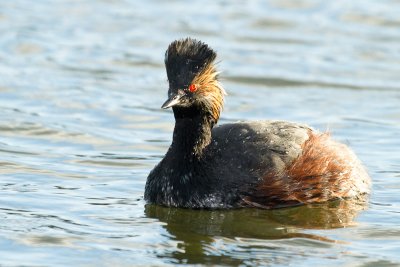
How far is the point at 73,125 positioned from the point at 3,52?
433 centimetres

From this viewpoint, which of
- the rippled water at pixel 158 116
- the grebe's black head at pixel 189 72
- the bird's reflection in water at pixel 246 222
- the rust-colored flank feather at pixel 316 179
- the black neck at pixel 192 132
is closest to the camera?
the rippled water at pixel 158 116

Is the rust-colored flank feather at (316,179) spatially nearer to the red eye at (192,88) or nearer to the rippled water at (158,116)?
the rippled water at (158,116)

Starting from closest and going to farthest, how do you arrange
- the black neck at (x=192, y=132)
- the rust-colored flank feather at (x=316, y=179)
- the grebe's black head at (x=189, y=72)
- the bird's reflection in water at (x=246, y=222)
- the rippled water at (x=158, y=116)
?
1. the rippled water at (x=158, y=116)
2. the bird's reflection in water at (x=246, y=222)
3. the grebe's black head at (x=189, y=72)
4. the rust-colored flank feather at (x=316, y=179)
5. the black neck at (x=192, y=132)

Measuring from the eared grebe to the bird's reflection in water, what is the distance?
10 centimetres

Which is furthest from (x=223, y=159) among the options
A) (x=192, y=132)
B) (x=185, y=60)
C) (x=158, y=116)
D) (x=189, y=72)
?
(x=158, y=116)

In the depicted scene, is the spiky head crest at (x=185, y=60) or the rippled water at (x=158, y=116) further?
the spiky head crest at (x=185, y=60)

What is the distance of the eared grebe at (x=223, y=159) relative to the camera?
10.1 metres

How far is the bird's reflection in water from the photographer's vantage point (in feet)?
30.4

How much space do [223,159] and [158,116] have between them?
4.45 meters

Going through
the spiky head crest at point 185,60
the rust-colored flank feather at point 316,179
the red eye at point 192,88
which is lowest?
the rust-colored flank feather at point 316,179

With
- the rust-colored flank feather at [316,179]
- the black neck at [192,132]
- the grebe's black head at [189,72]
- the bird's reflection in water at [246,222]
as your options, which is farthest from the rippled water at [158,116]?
the grebe's black head at [189,72]

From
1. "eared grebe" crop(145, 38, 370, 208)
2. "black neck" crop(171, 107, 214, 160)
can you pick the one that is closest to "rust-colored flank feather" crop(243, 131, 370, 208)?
"eared grebe" crop(145, 38, 370, 208)

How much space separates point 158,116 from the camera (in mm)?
14664

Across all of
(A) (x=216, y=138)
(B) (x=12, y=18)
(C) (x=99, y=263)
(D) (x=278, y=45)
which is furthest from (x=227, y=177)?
(B) (x=12, y=18)
